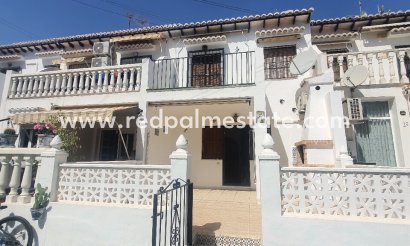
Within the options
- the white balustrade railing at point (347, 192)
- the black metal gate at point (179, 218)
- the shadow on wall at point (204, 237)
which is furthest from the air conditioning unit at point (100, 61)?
the white balustrade railing at point (347, 192)

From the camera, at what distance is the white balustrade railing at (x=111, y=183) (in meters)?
6.25

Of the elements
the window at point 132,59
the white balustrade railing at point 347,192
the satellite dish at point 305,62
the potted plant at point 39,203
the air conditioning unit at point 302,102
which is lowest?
the potted plant at point 39,203

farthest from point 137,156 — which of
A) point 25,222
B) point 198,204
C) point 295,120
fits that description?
point 295,120

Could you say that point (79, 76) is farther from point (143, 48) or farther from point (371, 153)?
point (371, 153)

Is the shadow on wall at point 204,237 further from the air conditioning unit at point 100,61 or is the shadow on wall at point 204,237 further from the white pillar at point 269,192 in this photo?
the air conditioning unit at point 100,61

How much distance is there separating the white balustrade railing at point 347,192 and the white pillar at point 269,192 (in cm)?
24

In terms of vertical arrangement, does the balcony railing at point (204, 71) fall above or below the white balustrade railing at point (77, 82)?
above

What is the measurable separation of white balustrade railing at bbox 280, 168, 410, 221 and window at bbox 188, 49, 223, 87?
9155mm

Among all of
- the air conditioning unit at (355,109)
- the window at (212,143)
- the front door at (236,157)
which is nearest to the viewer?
the air conditioning unit at (355,109)

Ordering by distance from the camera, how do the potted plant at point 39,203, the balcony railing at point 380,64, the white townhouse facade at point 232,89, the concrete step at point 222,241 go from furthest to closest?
the balcony railing at point 380,64, the white townhouse facade at point 232,89, the potted plant at point 39,203, the concrete step at point 222,241

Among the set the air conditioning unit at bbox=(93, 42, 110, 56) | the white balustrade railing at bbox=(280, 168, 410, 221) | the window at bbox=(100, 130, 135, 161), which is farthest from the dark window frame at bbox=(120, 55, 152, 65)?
the white balustrade railing at bbox=(280, 168, 410, 221)

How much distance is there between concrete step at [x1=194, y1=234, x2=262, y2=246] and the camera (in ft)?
18.7

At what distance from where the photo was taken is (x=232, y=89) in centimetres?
1021

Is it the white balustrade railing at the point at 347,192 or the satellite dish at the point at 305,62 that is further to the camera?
the satellite dish at the point at 305,62
